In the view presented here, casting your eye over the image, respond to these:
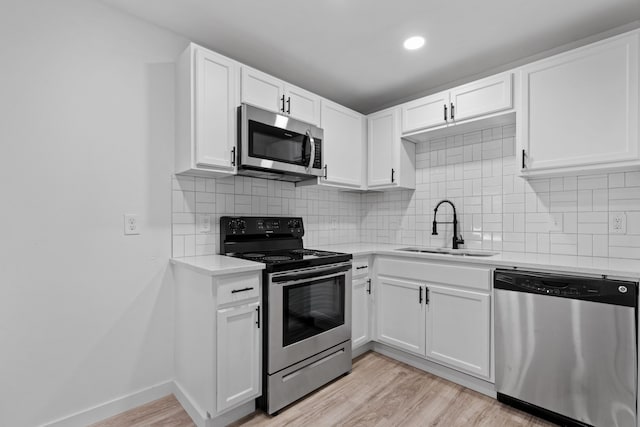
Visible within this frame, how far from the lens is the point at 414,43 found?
7.50 feet

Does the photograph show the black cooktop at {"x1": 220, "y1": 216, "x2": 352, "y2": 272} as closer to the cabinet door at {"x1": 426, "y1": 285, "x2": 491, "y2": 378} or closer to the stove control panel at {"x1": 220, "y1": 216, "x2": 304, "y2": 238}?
the stove control panel at {"x1": 220, "y1": 216, "x2": 304, "y2": 238}

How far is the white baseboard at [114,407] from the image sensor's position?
1.75 metres

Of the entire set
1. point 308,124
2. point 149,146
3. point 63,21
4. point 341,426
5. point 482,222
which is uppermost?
point 63,21

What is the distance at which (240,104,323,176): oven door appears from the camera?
2143 millimetres

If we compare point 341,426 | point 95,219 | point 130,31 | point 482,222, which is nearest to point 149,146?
point 95,219

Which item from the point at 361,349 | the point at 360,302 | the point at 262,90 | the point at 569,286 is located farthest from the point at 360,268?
the point at 262,90

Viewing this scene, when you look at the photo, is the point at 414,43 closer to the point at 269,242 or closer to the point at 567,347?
the point at 269,242

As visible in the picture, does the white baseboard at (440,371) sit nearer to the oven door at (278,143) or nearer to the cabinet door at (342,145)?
the cabinet door at (342,145)

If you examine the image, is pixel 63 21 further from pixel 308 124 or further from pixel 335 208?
pixel 335 208

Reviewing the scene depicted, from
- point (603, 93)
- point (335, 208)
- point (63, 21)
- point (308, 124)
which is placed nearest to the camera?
point (63, 21)

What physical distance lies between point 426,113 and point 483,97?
1.58ft

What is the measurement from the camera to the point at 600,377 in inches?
66.6

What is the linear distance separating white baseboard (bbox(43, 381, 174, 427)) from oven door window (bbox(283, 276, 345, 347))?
3.06 feet

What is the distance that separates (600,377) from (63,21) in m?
3.60
